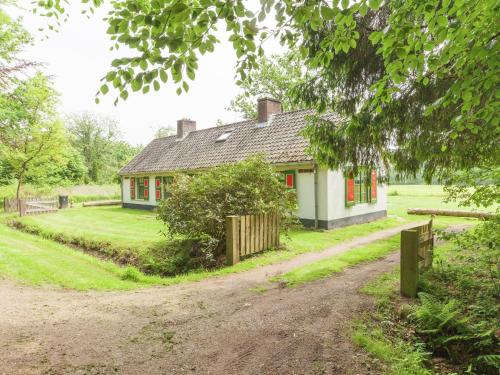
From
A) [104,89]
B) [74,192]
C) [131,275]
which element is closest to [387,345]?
[104,89]

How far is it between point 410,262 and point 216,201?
17.4 ft

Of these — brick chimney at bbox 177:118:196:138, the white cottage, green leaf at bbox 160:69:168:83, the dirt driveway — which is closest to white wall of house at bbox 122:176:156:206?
the white cottage

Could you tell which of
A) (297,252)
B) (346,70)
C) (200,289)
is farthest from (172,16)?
(297,252)

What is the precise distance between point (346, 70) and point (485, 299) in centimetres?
517

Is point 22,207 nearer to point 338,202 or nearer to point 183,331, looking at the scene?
point 338,202

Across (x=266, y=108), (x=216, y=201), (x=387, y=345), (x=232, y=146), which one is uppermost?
(x=266, y=108)

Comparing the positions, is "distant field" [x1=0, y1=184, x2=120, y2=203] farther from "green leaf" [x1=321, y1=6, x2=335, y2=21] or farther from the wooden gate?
"green leaf" [x1=321, y1=6, x2=335, y2=21]

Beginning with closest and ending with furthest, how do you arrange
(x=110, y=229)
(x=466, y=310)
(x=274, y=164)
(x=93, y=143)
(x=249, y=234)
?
(x=466, y=310)
(x=249, y=234)
(x=110, y=229)
(x=274, y=164)
(x=93, y=143)

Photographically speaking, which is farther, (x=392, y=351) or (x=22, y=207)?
(x=22, y=207)

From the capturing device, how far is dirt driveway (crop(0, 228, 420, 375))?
11.4 feet

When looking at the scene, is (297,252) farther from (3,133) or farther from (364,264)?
(3,133)

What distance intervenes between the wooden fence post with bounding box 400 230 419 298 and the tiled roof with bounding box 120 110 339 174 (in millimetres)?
8001

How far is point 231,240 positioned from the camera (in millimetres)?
8469

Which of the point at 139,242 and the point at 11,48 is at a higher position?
the point at 11,48
